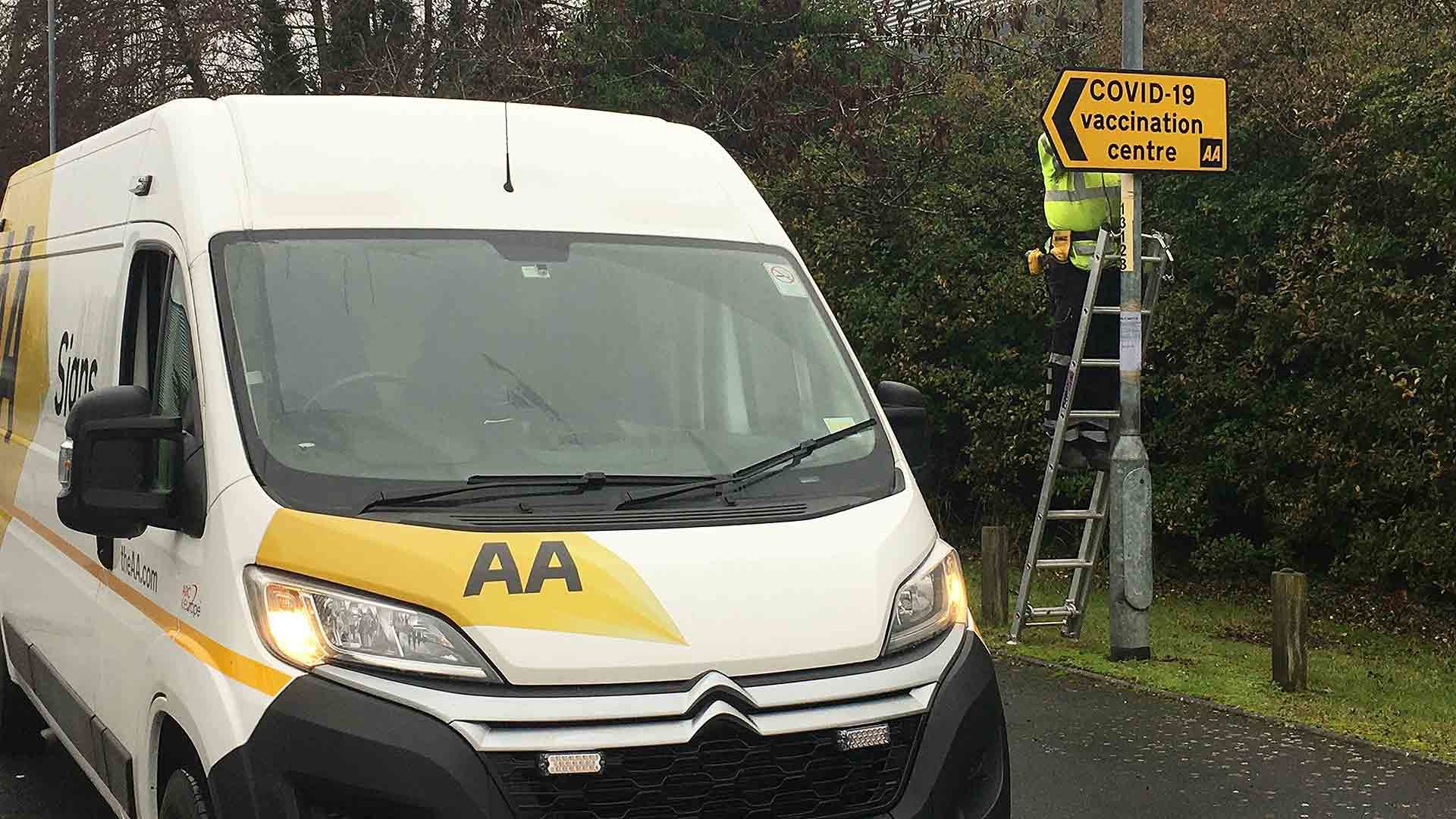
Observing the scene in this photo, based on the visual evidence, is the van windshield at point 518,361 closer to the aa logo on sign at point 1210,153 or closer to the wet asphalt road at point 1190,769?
the wet asphalt road at point 1190,769

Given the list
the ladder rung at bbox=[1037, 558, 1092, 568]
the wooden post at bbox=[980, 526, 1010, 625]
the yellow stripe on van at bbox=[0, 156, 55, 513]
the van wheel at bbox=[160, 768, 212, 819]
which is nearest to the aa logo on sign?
the ladder rung at bbox=[1037, 558, 1092, 568]

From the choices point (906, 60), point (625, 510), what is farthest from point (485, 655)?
point (906, 60)

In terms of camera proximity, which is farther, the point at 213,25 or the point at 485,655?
the point at 213,25

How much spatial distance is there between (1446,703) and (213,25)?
22.6m

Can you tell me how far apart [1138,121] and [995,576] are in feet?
10.7

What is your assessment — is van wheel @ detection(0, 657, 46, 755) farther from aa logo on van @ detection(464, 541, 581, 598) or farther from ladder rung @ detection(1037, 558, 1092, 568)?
ladder rung @ detection(1037, 558, 1092, 568)

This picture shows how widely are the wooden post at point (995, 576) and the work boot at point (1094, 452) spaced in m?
1.33

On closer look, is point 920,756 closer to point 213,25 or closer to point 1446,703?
point 1446,703

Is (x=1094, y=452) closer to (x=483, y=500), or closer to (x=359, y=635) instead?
(x=483, y=500)

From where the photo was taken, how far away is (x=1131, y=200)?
9.14 meters

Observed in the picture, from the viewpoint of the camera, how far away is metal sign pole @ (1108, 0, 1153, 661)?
9172 millimetres

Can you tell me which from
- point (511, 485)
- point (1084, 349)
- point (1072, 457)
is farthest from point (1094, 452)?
point (511, 485)

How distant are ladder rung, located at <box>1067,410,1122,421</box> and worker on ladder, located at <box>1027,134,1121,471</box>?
36mm

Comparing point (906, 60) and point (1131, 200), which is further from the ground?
point (906, 60)
